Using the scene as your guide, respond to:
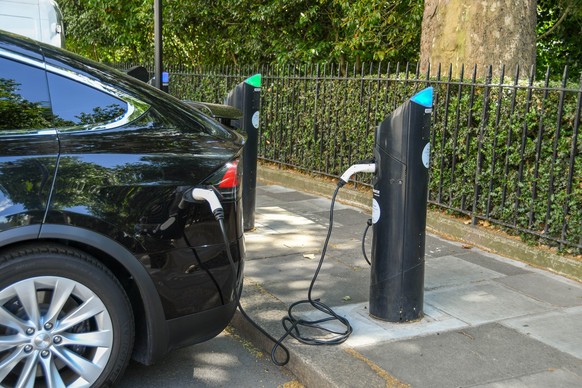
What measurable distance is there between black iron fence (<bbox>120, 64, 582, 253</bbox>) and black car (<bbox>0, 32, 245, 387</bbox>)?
3300 mm

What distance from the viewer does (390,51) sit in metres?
11.6

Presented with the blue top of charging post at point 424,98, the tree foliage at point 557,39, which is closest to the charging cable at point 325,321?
the blue top of charging post at point 424,98

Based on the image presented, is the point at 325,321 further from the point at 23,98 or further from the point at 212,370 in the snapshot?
the point at 23,98

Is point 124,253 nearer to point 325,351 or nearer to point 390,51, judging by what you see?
→ point 325,351

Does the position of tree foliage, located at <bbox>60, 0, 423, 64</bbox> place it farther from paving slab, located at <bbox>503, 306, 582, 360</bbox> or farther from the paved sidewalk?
paving slab, located at <bbox>503, 306, 582, 360</bbox>

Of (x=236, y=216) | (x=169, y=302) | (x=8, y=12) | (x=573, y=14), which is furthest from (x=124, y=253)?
(x=573, y=14)

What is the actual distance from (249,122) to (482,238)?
2613 mm

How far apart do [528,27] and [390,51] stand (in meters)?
4.17

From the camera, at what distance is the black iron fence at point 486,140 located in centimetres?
550

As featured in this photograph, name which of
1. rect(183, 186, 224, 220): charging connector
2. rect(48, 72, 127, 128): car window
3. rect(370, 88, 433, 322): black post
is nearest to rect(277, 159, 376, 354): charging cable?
rect(370, 88, 433, 322): black post

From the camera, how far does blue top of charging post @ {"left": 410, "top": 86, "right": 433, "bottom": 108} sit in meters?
4.01

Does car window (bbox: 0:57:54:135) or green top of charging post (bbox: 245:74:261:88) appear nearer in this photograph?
car window (bbox: 0:57:54:135)

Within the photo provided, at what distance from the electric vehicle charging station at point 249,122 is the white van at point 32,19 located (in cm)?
440

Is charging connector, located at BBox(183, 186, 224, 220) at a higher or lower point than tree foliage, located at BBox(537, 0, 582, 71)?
lower
